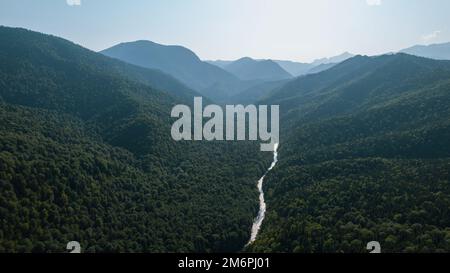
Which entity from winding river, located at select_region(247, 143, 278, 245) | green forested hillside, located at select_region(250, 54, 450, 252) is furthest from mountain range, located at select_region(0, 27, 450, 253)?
winding river, located at select_region(247, 143, 278, 245)

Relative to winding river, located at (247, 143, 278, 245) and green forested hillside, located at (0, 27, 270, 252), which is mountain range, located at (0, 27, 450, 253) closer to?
green forested hillside, located at (0, 27, 270, 252)

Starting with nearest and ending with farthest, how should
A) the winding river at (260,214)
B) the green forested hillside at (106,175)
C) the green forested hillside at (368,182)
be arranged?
the green forested hillside at (368,182), the green forested hillside at (106,175), the winding river at (260,214)

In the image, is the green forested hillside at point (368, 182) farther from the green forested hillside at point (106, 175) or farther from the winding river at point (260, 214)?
the green forested hillside at point (106, 175)

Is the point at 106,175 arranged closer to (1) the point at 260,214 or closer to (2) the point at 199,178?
(2) the point at 199,178

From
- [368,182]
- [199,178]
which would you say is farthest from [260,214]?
[368,182]

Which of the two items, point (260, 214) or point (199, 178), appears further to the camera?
point (199, 178)

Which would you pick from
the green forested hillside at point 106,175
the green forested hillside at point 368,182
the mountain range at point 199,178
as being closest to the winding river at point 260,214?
the mountain range at point 199,178
